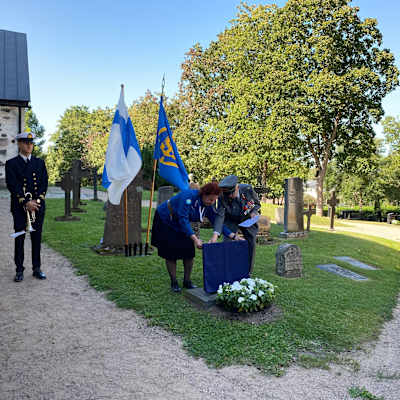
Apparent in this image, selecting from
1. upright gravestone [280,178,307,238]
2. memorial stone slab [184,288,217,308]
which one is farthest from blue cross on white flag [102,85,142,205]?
upright gravestone [280,178,307,238]

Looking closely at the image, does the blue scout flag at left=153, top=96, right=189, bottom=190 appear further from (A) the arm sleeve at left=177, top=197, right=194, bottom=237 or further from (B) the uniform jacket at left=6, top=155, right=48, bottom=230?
(B) the uniform jacket at left=6, top=155, right=48, bottom=230

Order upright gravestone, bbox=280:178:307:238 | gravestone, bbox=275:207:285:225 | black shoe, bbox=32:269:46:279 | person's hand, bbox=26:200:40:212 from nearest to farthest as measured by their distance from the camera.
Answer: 1. person's hand, bbox=26:200:40:212
2. black shoe, bbox=32:269:46:279
3. upright gravestone, bbox=280:178:307:238
4. gravestone, bbox=275:207:285:225

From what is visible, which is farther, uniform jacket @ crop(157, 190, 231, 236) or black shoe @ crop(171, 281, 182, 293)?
black shoe @ crop(171, 281, 182, 293)

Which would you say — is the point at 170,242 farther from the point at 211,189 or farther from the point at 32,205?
the point at 32,205

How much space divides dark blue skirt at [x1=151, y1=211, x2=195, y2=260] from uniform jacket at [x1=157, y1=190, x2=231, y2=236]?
8 centimetres

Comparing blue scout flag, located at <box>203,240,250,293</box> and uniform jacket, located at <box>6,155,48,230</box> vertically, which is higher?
uniform jacket, located at <box>6,155,48,230</box>

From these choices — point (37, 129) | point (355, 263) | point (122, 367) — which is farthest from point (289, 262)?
point (37, 129)

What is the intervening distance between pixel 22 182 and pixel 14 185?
131 mm

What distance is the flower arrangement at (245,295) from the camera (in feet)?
14.6

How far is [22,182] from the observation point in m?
5.43

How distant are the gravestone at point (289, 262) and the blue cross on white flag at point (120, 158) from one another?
130 inches

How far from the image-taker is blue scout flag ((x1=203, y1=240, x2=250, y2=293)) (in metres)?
4.71

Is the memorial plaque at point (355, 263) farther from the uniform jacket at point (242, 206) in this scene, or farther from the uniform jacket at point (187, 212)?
the uniform jacket at point (187, 212)

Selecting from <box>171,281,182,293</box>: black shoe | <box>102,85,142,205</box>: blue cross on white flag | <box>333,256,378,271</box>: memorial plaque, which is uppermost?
<box>102,85,142,205</box>: blue cross on white flag
